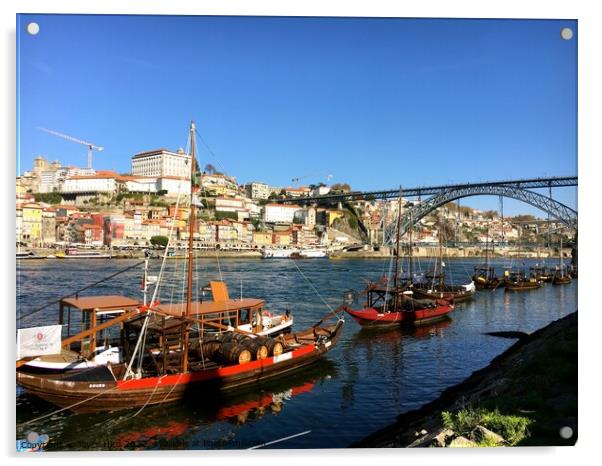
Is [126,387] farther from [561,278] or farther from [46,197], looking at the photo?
[46,197]

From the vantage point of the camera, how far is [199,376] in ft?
18.7

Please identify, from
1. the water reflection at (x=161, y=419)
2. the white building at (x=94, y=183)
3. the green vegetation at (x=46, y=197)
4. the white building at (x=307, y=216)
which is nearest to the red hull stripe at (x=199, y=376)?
the water reflection at (x=161, y=419)

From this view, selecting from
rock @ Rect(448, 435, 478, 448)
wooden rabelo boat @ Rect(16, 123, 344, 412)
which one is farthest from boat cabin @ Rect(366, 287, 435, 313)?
rock @ Rect(448, 435, 478, 448)

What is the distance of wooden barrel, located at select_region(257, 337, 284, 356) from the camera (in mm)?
6743

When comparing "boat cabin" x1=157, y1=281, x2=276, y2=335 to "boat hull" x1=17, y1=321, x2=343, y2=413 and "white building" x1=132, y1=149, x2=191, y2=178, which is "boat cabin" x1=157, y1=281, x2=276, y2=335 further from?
"white building" x1=132, y1=149, x2=191, y2=178

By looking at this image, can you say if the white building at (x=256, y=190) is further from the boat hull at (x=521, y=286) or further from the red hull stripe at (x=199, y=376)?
the red hull stripe at (x=199, y=376)

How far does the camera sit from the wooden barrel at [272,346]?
6.74 metres

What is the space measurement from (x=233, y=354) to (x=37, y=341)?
276cm

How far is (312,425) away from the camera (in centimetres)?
522

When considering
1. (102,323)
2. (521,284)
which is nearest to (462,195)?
(521,284)

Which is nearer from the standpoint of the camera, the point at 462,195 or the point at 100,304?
the point at 100,304

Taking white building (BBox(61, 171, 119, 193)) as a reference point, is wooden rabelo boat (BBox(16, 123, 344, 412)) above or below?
below

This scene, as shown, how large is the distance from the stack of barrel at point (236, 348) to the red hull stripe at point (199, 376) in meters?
0.08

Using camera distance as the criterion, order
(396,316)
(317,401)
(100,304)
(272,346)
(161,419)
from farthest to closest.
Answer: (396,316)
(272,346)
(100,304)
(317,401)
(161,419)
